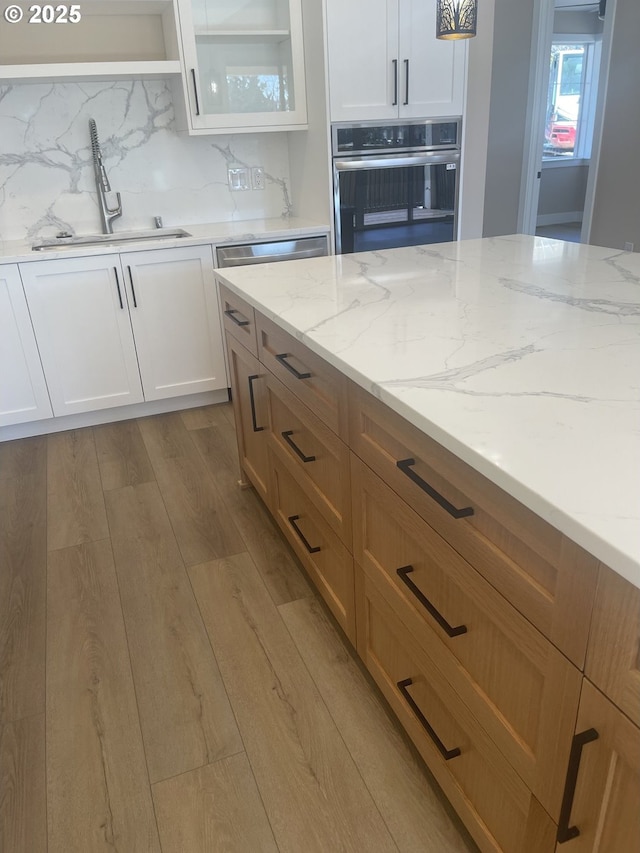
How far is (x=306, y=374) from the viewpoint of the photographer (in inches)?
62.1

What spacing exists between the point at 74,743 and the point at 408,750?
809 mm

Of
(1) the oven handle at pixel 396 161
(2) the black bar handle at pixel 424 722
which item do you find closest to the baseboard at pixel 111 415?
(1) the oven handle at pixel 396 161

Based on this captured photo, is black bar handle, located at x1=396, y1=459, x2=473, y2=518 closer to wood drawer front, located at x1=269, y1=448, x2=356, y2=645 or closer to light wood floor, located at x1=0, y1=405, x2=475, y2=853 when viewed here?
wood drawer front, located at x1=269, y1=448, x2=356, y2=645

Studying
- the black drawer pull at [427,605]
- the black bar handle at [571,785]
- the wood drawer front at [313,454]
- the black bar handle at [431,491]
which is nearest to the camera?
the black bar handle at [571,785]

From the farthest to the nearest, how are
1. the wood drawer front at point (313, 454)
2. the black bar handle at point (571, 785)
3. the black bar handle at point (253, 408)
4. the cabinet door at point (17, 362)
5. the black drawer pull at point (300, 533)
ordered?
the cabinet door at point (17, 362)
the black bar handle at point (253, 408)
the black drawer pull at point (300, 533)
the wood drawer front at point (313, 454)
the black bar handle at point (571, 785)

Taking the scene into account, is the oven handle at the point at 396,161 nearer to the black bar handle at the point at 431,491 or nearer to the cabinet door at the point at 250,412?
the cabinet door at the point at 250,412

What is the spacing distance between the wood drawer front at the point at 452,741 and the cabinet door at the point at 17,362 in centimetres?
223

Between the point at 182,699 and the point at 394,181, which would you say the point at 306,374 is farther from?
the point at 394,181

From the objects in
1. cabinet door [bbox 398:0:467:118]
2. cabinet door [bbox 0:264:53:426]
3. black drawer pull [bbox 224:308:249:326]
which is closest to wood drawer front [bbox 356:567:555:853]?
black drawer pull [bbox 224:308:249:326]

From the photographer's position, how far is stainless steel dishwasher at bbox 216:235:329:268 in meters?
3.22

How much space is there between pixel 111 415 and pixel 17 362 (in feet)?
1.77

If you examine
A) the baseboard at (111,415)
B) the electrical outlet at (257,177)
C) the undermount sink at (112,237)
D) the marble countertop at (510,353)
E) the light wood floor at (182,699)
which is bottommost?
the light wood floor at (182,699)

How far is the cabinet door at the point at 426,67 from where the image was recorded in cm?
315

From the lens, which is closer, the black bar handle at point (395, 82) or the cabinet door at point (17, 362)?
the cabinet door at point (17, 362)
